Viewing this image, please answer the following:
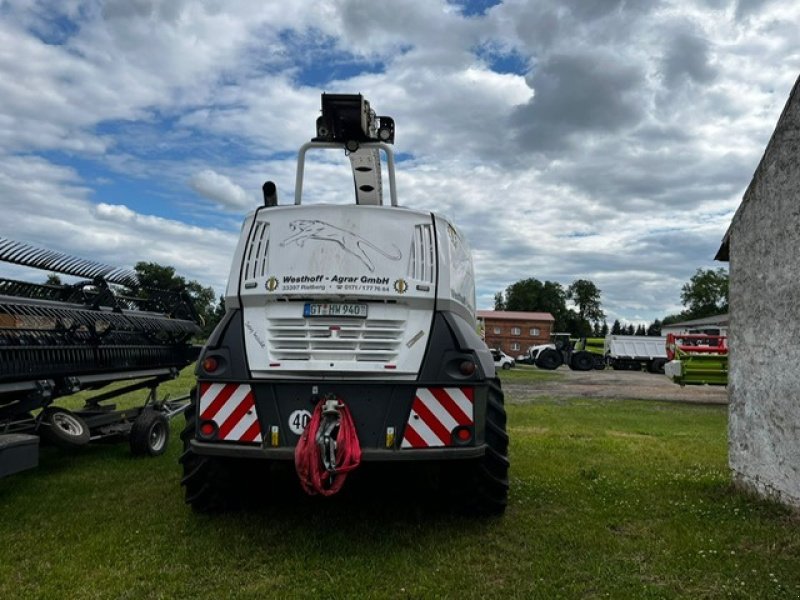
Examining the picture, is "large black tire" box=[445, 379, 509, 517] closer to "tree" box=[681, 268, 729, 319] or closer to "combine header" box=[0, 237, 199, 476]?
"combine header" box=[0, 237, 199, 476]

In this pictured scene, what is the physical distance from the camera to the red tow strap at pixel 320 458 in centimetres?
430

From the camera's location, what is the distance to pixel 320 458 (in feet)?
14.2

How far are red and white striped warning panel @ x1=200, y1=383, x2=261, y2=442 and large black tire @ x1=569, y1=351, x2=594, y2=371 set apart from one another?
4241 cm

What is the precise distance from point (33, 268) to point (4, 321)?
1115mm

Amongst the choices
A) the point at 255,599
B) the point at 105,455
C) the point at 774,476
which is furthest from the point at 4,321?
the point at 774,476

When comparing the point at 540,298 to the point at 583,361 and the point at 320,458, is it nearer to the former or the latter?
the point at 583,361

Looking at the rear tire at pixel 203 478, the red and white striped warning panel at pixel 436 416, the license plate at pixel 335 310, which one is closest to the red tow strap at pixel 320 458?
the red and white striped warning panel at pixel 436 416

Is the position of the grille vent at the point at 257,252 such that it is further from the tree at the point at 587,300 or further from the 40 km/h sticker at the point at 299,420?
the tree at the point at 587,300

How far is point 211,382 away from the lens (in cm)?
476

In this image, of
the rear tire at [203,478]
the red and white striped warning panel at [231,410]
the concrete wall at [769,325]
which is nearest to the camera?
the red and white striped warning panel at [231,410]

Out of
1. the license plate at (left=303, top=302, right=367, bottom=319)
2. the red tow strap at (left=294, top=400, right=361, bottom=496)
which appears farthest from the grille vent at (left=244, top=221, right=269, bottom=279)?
the red tow strap at (left=294, top=400, right=361, bottom=496)

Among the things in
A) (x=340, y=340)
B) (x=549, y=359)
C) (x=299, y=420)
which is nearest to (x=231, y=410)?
(x=299, y=420)

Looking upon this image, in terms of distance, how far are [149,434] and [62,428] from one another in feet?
3.68

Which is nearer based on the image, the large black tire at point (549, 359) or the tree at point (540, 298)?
the large black tire at point (549, 359)
